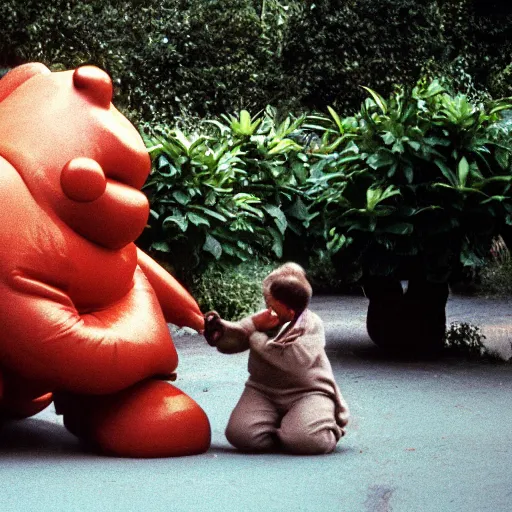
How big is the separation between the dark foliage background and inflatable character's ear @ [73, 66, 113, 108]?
31.9 feet

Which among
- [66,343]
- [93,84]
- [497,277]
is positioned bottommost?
[497,277]

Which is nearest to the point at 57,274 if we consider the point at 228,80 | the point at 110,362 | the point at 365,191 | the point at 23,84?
the point at 110,362

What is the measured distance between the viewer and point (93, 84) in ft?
14.6

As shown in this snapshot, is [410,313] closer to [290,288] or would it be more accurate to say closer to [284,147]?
[284,147]

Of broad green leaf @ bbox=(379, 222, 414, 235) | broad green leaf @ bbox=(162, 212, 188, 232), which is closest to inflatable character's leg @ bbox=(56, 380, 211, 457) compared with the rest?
broad green leaf @ bbox=(379, 222, 414, 235)

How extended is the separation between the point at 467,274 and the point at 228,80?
334 inches

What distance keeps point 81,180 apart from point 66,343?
0.68 meters

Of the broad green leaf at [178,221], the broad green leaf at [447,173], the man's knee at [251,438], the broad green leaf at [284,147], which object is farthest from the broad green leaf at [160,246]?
the man's knee at [251,438]

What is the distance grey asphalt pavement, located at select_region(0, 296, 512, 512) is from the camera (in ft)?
12.1

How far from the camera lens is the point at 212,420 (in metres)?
5.48

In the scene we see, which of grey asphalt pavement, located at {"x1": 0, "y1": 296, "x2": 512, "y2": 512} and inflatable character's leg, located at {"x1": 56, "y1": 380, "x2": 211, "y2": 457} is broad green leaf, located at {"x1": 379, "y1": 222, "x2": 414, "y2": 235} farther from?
inflatable character's leg, located at {"x1": 56, "y1": 380, "x2": 211, "y2": 457}

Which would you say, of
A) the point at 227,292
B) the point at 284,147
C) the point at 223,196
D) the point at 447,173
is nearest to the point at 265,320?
the point at 447,173

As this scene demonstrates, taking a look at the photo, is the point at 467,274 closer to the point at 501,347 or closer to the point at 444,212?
the point at 444,212

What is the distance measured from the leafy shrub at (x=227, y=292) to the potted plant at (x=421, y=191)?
2306mm
